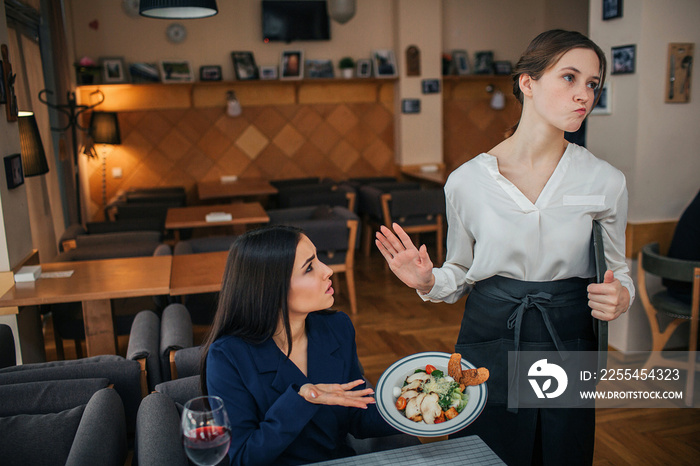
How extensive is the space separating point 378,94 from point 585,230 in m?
7.51

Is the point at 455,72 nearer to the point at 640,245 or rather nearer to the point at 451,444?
the point at 640,245

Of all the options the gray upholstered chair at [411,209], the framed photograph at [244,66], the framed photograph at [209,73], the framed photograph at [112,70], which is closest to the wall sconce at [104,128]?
the framed photograph at [112,70]

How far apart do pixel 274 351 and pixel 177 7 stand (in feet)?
9.25

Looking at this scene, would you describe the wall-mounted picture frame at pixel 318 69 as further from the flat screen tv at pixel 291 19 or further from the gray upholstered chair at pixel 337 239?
the gray upholstered chair at pixel 337 239

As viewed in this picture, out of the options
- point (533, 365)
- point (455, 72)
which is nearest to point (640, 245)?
point (533, 365)

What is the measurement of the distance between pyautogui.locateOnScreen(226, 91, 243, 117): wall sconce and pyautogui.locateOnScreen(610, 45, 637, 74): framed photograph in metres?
5.39

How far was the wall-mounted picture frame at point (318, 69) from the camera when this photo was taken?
27.7ft

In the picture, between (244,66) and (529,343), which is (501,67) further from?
(529,343)

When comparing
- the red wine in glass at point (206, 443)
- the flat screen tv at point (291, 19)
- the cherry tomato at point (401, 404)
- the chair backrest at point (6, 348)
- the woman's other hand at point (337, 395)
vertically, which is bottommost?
the chair backrest at point (6, 348)

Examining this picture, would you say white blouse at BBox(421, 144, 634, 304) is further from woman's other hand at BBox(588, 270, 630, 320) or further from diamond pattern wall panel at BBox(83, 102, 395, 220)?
diamond pattern wall panel at BBox(83, 102, 395, 220)

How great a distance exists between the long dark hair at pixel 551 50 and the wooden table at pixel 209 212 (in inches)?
148

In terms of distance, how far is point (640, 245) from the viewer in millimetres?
3895

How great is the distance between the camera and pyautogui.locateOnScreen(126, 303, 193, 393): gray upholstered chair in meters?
2.30

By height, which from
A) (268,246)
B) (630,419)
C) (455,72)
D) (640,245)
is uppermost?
(455,72)
